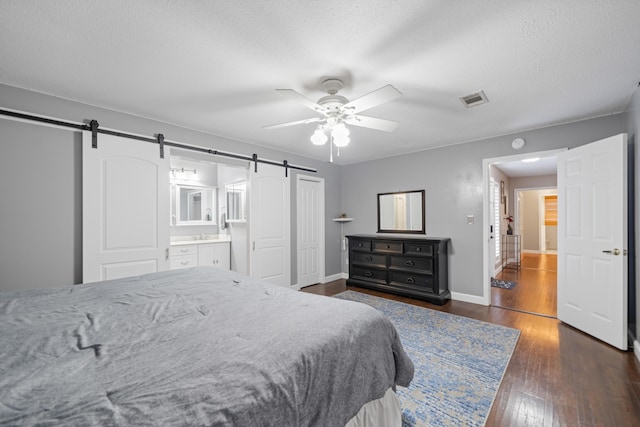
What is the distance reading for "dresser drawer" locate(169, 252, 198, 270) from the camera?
14.6 feet

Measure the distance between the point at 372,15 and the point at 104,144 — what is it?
2.80 meters

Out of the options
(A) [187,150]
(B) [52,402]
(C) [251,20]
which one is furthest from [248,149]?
(B) [52,402]

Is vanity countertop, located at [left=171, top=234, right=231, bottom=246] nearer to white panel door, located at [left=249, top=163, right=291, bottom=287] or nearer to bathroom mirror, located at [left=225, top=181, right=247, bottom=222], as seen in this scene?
bathroom mirror, located at [left=225, top=181, right=247, bottom=222]

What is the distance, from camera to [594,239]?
2.87 m

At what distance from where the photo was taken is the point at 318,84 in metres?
2.29

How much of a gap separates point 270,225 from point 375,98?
289 cm

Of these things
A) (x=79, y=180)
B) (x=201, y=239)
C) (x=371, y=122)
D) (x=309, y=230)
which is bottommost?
(x=201, y=239)

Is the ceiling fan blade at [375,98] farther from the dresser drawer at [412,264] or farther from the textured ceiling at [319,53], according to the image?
the dresser drawer at [412,264]

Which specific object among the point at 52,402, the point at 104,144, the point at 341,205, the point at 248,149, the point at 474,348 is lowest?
the point at 474,348

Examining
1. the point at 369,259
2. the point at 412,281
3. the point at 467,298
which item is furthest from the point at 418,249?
the point at 467,298

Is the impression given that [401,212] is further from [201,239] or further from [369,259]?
[201,239]

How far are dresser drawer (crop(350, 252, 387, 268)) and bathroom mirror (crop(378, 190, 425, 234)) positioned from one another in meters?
0.62

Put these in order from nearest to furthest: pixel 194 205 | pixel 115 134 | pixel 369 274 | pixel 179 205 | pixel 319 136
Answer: pixel 319 136, pixel 115 134, pixel 369 274, pixel 179 205, pixel 194 205

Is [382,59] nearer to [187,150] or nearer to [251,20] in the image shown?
[251,20]
